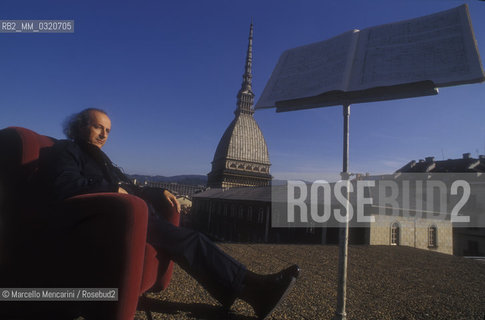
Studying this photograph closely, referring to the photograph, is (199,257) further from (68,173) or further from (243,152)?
(243,152)

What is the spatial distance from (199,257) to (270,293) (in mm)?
655

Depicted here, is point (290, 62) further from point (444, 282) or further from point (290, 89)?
point (444, 282)

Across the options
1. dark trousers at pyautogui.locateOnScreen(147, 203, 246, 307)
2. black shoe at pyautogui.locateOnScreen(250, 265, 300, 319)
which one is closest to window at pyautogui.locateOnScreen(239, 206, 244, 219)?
black shoe at pyautogui.locateOnScreen(250, 265, 300, 319)

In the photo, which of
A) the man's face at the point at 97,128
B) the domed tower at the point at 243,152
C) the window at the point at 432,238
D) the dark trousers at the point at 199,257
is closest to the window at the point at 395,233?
the window at the point at 432,238

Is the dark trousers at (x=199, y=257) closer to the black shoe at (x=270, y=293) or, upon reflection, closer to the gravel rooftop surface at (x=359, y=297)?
the black shoe at (x=270, y=293)

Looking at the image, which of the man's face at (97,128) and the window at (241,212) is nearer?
the man's face at (97,128)

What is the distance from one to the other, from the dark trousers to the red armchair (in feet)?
1.33

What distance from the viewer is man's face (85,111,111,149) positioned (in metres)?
2.23

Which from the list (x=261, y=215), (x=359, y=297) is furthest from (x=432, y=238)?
(x=359, y=297)

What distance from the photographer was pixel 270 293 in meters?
2.04

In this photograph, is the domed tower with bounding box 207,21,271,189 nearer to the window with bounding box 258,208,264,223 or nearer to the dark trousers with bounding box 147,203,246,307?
the window with bounding box 258,208,264,223

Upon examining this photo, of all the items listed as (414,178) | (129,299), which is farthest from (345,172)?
(414,178)

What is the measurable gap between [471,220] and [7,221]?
1451 inches

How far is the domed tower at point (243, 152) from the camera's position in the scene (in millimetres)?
62625
